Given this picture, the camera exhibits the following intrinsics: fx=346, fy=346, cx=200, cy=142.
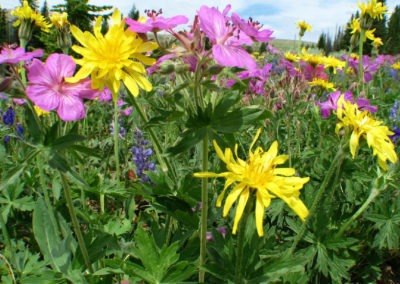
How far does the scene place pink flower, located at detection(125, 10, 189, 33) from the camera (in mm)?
1021

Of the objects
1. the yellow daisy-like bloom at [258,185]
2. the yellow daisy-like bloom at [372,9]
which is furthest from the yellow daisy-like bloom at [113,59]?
the yellow daisy-like bloom at [372,9]

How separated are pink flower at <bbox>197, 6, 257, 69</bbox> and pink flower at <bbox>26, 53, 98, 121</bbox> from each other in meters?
0.41

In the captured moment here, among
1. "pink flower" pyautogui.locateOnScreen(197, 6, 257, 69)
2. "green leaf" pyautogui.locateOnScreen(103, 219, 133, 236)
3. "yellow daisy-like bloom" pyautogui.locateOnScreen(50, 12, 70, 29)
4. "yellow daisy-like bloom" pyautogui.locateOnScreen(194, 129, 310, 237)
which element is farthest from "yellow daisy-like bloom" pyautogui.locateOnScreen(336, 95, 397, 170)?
"yellow daisy-like bloom" pyautogui.locateOnScreen(50, 12, 70, 29)

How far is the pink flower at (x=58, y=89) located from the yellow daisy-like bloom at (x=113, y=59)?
2.8 inches

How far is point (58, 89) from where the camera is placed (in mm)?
1101

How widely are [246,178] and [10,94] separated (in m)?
0.74

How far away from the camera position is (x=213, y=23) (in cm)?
101

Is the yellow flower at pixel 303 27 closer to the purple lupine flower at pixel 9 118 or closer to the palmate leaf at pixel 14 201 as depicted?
the purple lupine flower at pixel 9 118

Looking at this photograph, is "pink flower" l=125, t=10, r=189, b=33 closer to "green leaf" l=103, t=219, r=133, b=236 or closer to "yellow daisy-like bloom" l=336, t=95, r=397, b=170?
"yellow daisy-like bloom" l=336, t=95, r=397, b=170

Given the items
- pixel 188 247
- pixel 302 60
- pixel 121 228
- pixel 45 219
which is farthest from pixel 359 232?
pixel 302 60

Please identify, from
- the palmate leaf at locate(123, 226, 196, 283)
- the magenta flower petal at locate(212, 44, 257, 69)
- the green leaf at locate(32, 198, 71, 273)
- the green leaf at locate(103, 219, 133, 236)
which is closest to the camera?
the magenta flower petal at locate(212, 44, 257, 69)

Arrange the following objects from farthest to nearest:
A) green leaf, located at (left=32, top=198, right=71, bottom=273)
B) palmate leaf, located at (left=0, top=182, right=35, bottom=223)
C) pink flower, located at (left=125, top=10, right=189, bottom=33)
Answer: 1. palmate leaf, located at (left=0, top=182, right=35, bottom=223)
2. green leaf, located at (left=32, top=198, right=71, bottom=273)
3. pink flower, located at (left=125, top=10, right=189, bottom=33)

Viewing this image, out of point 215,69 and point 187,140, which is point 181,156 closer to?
point 187,140

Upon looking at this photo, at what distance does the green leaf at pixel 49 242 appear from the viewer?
1.31 meters
